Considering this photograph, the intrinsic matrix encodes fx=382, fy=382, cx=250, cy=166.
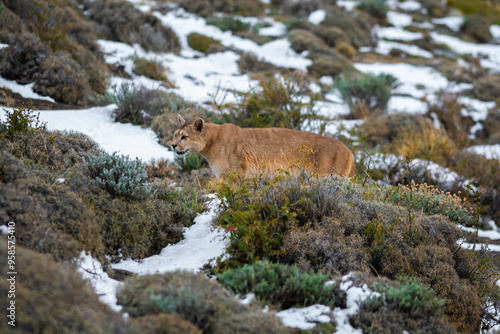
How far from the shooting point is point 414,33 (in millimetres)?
27625

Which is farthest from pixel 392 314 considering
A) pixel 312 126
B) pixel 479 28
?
pixel 479 28

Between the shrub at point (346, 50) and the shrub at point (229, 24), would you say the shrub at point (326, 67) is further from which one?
the shrub at point (229, 24)

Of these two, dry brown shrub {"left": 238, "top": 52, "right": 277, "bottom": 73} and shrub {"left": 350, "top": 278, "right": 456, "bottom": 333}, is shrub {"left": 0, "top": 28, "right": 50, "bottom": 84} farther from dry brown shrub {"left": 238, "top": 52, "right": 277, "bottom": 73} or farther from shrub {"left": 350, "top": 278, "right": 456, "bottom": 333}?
shrub {"left": 350, "top": 278, "right": 456, "bottom": 333}

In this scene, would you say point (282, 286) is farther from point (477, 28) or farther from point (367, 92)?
point (477, 28)

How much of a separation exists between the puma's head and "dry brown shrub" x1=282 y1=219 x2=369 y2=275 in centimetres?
266

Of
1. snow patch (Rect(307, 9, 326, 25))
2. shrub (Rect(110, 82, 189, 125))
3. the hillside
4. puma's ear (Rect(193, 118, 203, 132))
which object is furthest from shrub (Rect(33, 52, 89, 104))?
snow patch (Rect(307, 9, 326, 25))

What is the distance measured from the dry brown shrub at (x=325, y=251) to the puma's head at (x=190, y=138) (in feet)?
8.71

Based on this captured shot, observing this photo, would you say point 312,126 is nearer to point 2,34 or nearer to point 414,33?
point 2,34

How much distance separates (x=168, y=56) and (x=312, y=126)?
8.20 metres

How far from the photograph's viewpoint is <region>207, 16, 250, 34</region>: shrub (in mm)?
21078

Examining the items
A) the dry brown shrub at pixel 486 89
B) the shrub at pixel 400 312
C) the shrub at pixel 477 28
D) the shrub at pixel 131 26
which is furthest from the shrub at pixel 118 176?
the shrub at pixel 477 28

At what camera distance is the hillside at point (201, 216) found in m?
3.38

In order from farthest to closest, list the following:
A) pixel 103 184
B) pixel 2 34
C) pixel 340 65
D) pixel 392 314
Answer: pixel 340 65 → pixel 2 34 → pixel 103 184 → pixel 392 314

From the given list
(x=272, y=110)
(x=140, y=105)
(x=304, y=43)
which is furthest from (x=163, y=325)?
(x=304, y=43)
